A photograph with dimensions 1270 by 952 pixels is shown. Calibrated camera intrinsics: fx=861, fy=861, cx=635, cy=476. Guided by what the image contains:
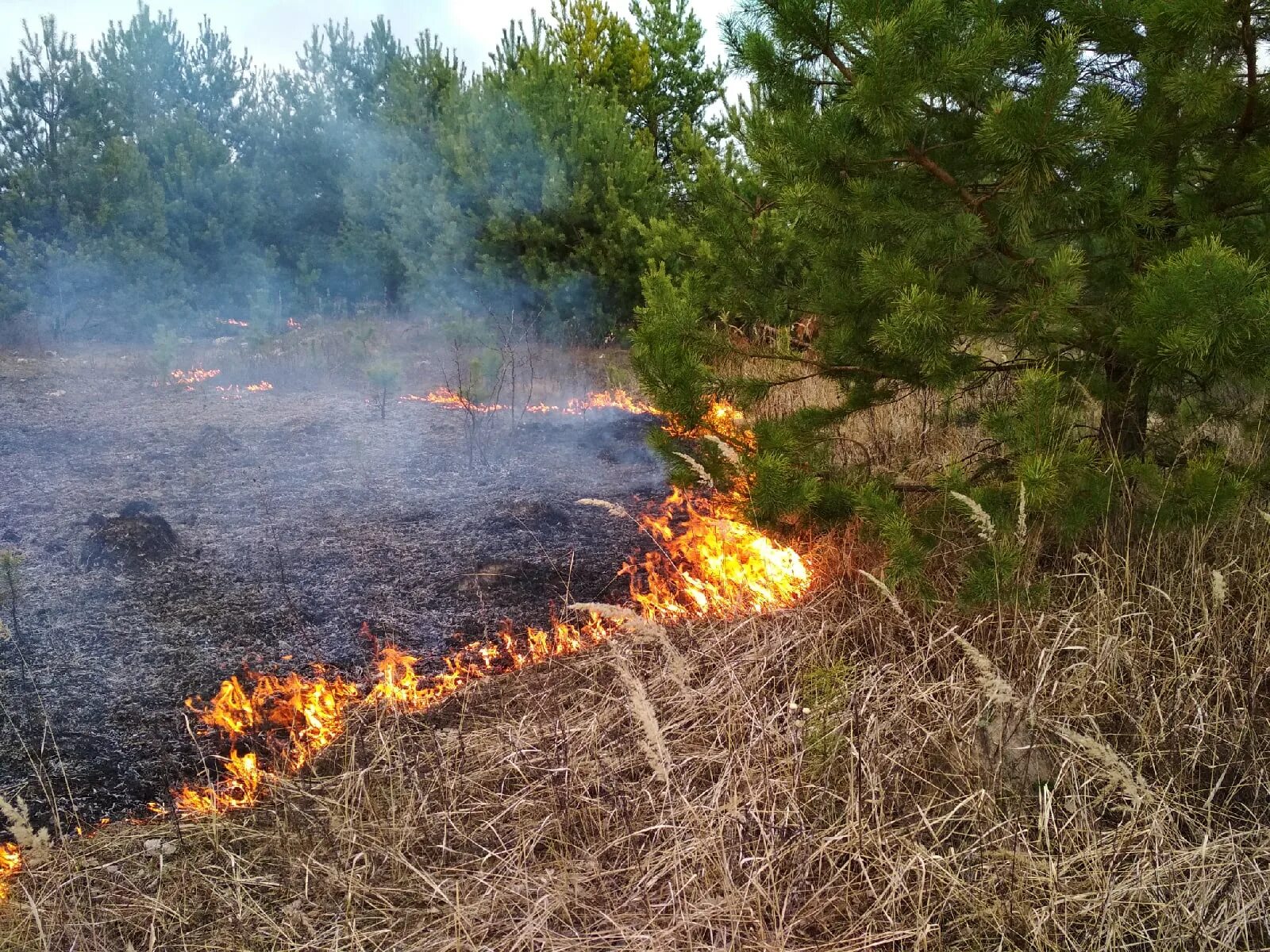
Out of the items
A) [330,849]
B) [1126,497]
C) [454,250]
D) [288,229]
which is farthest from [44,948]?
[288,229]

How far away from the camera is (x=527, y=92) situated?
8852 mm

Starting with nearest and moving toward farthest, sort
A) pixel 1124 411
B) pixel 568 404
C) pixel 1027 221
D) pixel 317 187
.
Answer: pixel 1027 221
pixel 1124 411
pixel 568 404
pixel 317 187

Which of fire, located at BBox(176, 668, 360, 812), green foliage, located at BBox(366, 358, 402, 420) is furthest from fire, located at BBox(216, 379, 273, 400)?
fire, located at BBox(176, 668, 360, 812)

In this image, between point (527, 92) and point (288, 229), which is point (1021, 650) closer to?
Result: point (527, 92)

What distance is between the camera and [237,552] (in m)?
3.82

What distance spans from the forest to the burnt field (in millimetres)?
25

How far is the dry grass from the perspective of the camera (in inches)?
68.1

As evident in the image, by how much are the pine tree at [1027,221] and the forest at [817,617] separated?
0.02 meters

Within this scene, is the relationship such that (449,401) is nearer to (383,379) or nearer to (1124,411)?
(383,379)

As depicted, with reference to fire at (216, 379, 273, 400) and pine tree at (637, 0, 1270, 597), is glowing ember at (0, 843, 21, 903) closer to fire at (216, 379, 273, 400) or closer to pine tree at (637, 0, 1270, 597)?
pine tree at (637, 0, 1270, 597)

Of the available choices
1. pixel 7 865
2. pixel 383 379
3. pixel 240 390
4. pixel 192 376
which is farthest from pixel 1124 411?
pixel 192 376

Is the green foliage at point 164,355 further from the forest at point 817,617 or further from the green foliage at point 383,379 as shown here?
the forest at point 817,617

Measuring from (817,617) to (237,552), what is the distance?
2563 mm

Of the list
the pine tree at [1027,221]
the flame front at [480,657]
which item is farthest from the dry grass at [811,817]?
the pine tree at [1027,221]
